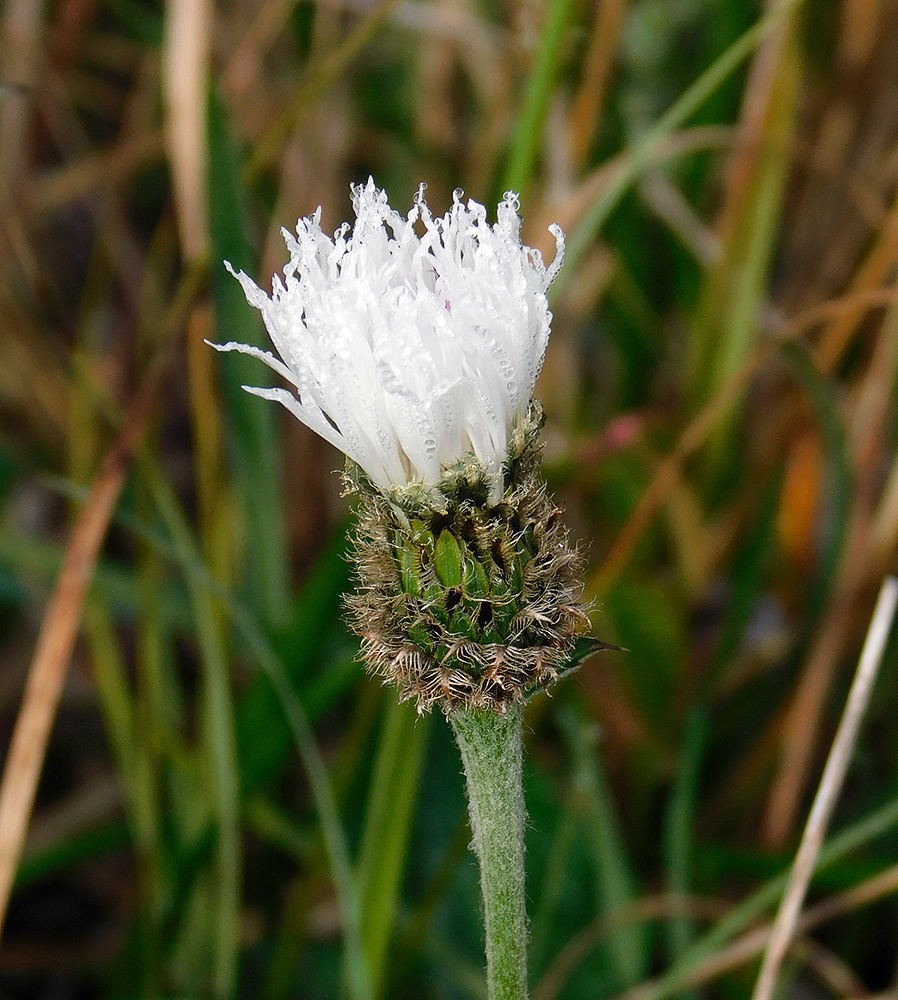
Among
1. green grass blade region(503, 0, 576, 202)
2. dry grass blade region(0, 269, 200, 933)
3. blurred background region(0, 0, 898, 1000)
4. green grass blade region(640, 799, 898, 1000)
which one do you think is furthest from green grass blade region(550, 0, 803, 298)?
green grass blade region(640, 799, 898, 1000)

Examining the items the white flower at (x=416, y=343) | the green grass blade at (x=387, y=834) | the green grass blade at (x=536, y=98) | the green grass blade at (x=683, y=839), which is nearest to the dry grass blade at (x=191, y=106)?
the green grass blade at (x=536, y=98)

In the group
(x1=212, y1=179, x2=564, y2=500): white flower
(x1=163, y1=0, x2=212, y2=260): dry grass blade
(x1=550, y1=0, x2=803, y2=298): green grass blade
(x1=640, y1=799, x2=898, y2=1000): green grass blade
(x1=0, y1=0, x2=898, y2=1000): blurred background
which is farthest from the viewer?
(x1=163, y1=0, x2=212, y2=260): dry grass blade

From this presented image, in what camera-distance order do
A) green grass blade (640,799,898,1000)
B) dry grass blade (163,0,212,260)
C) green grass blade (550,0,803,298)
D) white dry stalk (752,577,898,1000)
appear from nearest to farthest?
Answer: white dry stalk (752,577,898,1000) < green grass blade (640,799,898,1000) < green grass blade (550,0,803,298) < dry grass blade (163,0,212,260)

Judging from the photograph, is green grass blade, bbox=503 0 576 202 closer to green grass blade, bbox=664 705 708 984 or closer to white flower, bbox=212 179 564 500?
white flower, bbox=212 179 564 500

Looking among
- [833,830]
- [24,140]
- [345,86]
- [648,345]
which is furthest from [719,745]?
[24,140]

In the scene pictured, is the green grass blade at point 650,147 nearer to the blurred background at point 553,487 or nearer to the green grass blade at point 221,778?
the blurred background at point 553,487
